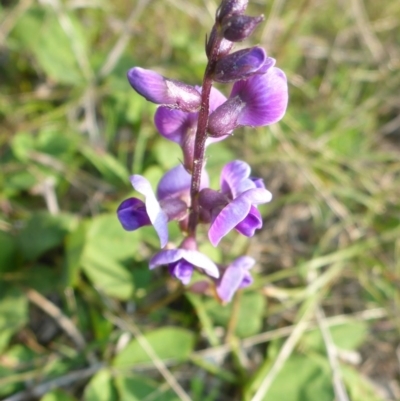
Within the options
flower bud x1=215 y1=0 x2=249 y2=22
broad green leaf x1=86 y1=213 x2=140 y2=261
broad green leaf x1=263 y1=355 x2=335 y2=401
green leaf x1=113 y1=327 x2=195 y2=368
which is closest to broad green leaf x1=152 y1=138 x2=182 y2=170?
broad green leaf x1=86 y1=213 x2=140 y2=261

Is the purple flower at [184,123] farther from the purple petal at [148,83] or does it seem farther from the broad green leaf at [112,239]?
the broad green leaf at [112,239]

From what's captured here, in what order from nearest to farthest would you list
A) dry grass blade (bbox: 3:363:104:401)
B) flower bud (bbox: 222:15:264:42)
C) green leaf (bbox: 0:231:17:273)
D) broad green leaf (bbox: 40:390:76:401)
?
flower bud (bbox: 222:15:264:42) < broad green leaf (bbox: 40:390:76:401) < dry grass blade (bbox: 3:363:104:401) < green leaf (bbox: 0:231:17:273)

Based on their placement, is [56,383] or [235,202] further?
[56,383]

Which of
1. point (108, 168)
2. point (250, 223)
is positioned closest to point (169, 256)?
point (250, 223)

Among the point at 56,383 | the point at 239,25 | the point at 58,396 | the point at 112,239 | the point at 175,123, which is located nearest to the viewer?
the point at 239,25

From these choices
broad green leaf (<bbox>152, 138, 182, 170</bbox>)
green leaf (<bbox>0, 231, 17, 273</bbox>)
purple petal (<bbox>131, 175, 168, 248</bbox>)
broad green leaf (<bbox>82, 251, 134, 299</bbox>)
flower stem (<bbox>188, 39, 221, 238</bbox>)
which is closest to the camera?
flower stem (<bbox>188, 39, 221, 238</bbox>)

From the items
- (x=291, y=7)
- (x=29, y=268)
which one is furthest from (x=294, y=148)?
Answer: (x=29, y=268)

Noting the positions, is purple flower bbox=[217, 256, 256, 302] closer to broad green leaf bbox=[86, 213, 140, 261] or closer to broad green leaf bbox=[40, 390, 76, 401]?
broad green leaf bbox=[86, 213, 140, 261]

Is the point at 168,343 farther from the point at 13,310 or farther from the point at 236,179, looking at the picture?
the point at 236,179
